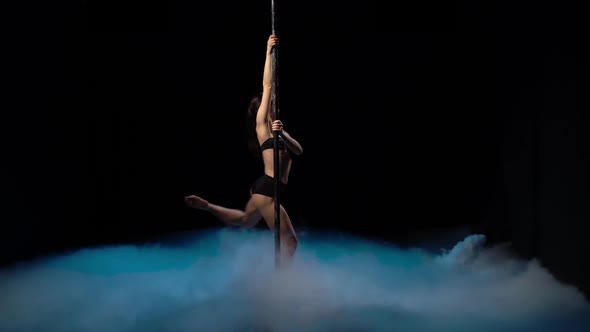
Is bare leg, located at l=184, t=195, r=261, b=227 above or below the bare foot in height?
below

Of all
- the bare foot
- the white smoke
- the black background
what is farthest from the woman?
the black background

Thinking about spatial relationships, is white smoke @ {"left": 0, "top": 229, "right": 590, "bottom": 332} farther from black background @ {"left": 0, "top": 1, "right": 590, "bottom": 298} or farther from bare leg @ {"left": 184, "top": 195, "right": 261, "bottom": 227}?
black background @ {"left": 0, "top": 1, "right": 590, "bottom": 298}

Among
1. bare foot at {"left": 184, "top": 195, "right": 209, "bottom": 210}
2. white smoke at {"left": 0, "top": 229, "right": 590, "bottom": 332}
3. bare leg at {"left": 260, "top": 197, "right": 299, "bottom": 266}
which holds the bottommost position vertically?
white smoke at {"left": 0, "top": 229, "right": 590, "bottom": 332}

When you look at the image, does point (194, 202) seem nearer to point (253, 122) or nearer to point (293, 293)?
point (253, 122)

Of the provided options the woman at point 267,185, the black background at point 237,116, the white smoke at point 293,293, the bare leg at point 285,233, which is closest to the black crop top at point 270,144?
the woman at point 267,185

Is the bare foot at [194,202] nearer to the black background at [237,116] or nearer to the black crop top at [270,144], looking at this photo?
the black crop top at [270,144]

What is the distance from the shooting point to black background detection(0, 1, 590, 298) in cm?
450

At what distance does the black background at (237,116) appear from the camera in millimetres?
4500

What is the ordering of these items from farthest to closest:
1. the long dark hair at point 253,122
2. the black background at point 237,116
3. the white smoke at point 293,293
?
1. the black background at point 237,116
2. the long dark hair at point 253,122
3. the white smoke at point 293,293

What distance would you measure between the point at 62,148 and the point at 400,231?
12.9 ft

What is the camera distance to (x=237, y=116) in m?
5.54

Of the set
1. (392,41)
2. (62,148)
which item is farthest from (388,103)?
(62,148)

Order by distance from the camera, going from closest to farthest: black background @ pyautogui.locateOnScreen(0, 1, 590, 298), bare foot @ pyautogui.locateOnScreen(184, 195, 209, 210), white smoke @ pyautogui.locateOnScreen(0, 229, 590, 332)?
white smoke @ pyautogui.locateOnScreen(0, 229, 590, 332)
bare foot @ pyautogui.locateOnScreen(184, 195, 209, 210)
black background @ pyautogui.locateOnScreen(0, 1, 590, 298)

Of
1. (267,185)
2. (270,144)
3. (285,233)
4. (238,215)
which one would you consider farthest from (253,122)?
(285,233)
